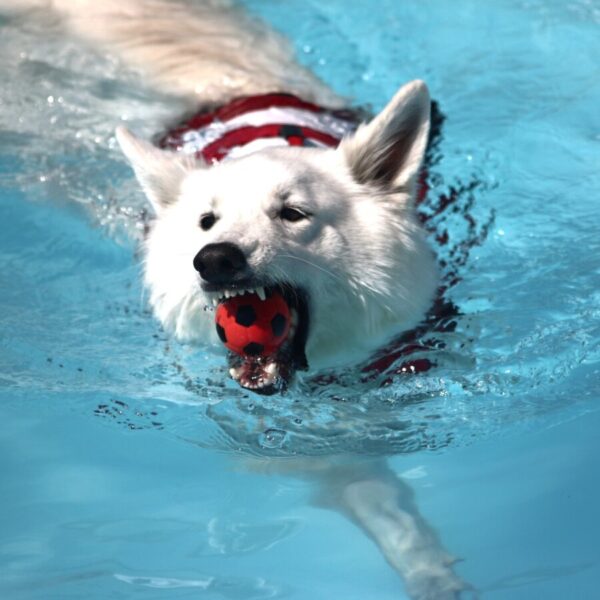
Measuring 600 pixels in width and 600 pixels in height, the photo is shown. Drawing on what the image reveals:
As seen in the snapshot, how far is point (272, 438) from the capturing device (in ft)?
13.0

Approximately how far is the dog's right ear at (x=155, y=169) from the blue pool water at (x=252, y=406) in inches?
25.5

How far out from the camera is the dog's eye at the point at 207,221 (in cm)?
374


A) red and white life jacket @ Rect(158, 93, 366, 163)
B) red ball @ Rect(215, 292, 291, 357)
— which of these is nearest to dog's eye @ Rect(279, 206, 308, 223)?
red ball @ Rect(215, 292, 291, 357)

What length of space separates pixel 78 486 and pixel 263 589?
925mm

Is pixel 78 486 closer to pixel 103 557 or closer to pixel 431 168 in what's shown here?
pixel 103 557

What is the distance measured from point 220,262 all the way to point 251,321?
1.07ft

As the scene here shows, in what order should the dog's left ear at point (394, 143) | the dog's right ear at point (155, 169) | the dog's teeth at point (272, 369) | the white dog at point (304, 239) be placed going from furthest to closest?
the dog's right ear at point (155, 169) < the dog's left ear at point (394, 143) < the dog's teeth at point (272, 369) < the white dog at point (304, 239)

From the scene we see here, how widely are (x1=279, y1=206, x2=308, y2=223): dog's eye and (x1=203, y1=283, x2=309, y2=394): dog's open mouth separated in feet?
0.84

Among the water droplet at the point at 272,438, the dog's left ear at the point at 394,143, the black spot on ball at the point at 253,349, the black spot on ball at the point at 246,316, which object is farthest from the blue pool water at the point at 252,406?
the dog's left ear at the point at 394,143

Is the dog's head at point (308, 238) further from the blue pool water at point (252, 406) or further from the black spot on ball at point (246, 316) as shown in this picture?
the blue pool water at point (252, 406)

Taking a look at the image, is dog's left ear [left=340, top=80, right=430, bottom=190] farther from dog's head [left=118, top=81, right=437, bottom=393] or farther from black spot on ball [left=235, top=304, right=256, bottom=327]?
black spot on ball [left=235, top=304, right=256, bottom=327]

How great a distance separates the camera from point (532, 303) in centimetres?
456

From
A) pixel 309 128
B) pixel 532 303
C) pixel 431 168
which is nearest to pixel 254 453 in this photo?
pixel 532 303

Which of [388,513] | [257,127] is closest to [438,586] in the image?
[388,513]
